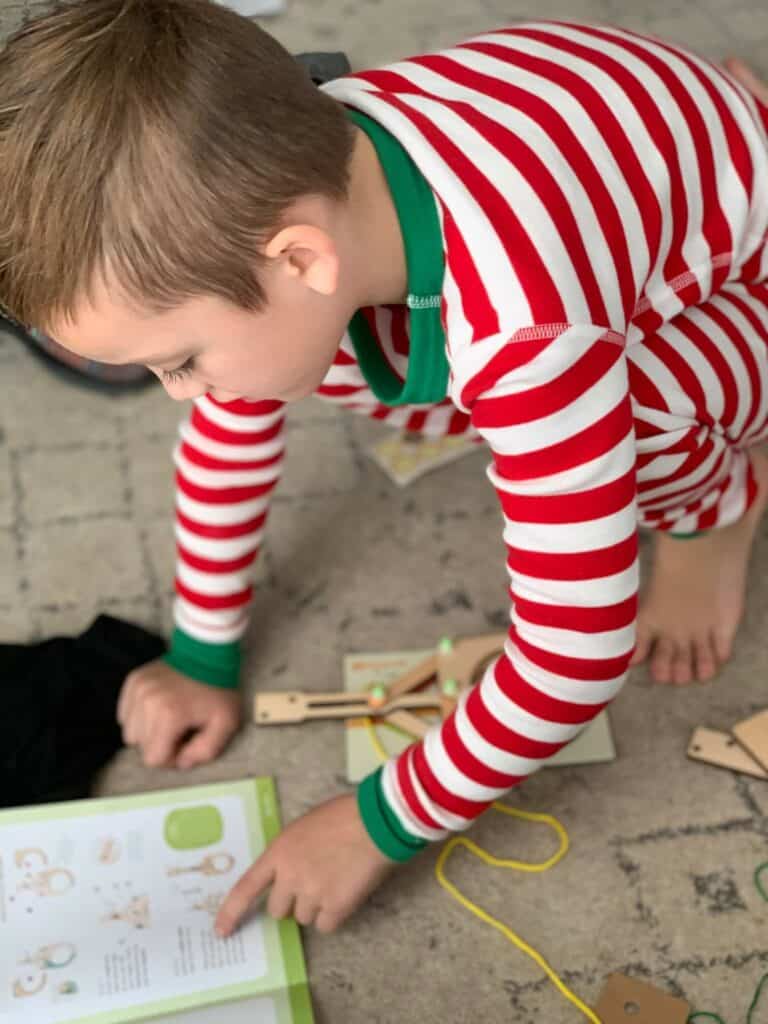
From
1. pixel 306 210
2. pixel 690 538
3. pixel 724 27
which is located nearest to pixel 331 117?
pixel 306 210

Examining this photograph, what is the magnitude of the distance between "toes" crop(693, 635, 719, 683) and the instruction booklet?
0.42m

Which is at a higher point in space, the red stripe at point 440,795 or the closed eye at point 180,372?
the closed eye at point 180,372

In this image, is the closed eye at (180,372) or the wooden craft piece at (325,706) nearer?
the closed eye at (180,372)

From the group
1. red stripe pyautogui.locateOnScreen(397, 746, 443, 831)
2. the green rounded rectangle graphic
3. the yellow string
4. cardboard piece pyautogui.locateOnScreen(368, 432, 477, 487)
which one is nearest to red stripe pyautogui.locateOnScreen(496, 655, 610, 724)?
red stripe pyautogui.locateOnScreen(397, 746, 443, 831)

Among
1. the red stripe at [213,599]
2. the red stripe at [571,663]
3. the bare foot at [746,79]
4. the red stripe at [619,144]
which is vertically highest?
the bare foot at [746,79]

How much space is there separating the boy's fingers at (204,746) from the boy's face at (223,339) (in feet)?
1.37

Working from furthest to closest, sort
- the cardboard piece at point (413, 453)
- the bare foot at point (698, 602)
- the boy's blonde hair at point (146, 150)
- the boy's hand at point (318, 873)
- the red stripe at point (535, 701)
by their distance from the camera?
the cardboard piece at point (413, 453) < the bare foot at point (698, 602) < the boy's hand at point (318, 873) < the red stripe at point (535, 701) < the boy's blonde hair at point (146, 150)

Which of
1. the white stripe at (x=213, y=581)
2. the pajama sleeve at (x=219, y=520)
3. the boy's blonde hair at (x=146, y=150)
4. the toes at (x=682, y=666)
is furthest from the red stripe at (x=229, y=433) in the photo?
the toes at (x=682, y=666)

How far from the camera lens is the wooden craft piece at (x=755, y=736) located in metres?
1.10

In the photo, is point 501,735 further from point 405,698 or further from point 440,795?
point 405,698

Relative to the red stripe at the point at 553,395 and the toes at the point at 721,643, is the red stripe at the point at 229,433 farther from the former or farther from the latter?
the toes at the point at 721,643

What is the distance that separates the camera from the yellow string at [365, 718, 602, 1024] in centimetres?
99

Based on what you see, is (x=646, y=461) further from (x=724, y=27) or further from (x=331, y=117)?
(x=724, y=27)

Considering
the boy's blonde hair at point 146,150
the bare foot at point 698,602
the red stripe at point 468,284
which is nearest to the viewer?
the boy's blonde hair at point 146,150
